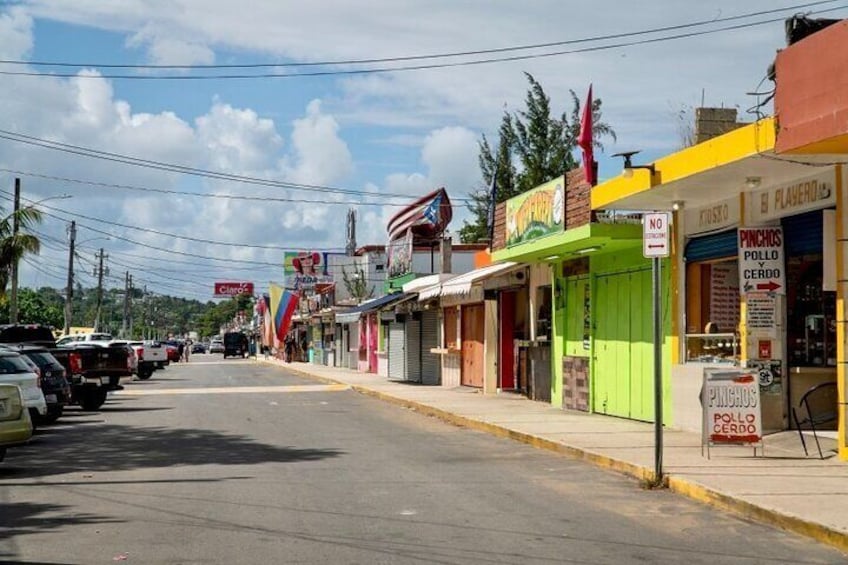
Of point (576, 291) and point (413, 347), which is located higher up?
point (576, 291)

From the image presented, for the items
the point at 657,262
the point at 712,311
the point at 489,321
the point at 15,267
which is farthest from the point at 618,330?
the point at 15,267

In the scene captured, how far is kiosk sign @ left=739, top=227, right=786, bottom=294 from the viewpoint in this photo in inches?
595

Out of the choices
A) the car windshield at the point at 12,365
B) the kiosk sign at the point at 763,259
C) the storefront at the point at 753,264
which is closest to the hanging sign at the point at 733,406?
the storefront at the point at 753,264

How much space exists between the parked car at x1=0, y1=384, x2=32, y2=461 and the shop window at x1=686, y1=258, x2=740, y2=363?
1001cm

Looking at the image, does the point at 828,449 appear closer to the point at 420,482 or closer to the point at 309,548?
the point at 420,482

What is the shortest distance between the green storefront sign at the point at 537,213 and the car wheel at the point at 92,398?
10.4 m

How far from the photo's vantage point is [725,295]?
17.0m

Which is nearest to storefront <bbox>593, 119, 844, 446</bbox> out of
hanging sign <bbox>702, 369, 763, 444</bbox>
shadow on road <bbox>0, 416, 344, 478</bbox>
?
hanging sign <bbox>702, 369, 763, 444</bbox>

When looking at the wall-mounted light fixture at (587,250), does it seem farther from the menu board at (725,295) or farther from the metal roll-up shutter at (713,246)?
the menu board at (725,295)

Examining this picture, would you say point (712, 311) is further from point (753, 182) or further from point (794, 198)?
point (794, 198)

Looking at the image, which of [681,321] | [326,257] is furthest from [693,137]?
[326,257]

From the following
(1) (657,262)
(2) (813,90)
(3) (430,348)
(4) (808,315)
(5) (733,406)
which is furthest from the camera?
(3) (430,348)

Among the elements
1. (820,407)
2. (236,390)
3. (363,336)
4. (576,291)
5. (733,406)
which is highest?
(576,291)

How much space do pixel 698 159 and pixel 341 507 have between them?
689cm
